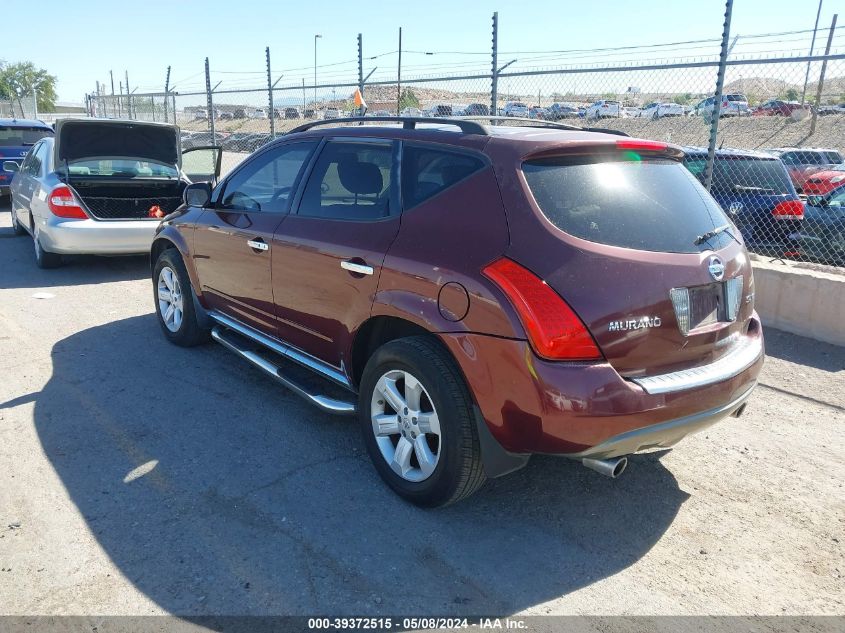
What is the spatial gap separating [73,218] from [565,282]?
6817 mm

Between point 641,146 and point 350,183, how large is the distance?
1576mm

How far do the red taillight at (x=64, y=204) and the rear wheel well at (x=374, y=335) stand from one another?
5522 mm

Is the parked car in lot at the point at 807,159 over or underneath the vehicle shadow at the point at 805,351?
over

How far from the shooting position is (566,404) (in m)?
2.70

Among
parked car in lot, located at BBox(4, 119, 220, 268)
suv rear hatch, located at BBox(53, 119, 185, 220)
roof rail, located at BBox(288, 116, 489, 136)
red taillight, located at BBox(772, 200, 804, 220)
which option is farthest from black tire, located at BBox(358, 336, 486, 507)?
red taillight, located at BBox(772, 200, 804, 220)

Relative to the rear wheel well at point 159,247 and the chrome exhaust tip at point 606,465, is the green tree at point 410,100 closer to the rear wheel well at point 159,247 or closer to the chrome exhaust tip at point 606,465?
the rear wheel well at point 159,247

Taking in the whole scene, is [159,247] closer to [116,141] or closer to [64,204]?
[64,204]

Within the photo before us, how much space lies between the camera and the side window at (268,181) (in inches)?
170

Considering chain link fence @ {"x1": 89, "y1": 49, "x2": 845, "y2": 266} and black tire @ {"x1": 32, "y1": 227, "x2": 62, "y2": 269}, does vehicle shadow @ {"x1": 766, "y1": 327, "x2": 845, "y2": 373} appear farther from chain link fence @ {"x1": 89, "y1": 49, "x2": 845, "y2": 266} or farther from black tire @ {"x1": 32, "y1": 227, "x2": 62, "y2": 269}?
black tire @ {"x1": 32, "y1": 227, "x2": 62, "y2": 269}

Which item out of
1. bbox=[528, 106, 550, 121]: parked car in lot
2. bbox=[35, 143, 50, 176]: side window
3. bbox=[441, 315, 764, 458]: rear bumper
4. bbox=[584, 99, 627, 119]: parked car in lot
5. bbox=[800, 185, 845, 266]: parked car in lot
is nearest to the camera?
bbox=[441, 315, 764, 458]: rear bumper

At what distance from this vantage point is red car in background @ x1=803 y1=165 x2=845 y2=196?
36.7 feet

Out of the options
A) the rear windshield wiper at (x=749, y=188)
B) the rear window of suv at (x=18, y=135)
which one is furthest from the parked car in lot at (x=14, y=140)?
the rear windshield wiper at (x=749, y=188)

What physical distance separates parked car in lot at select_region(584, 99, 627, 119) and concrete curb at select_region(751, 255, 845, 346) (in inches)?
212

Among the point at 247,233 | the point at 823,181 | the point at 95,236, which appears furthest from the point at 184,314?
the point at 823,181
